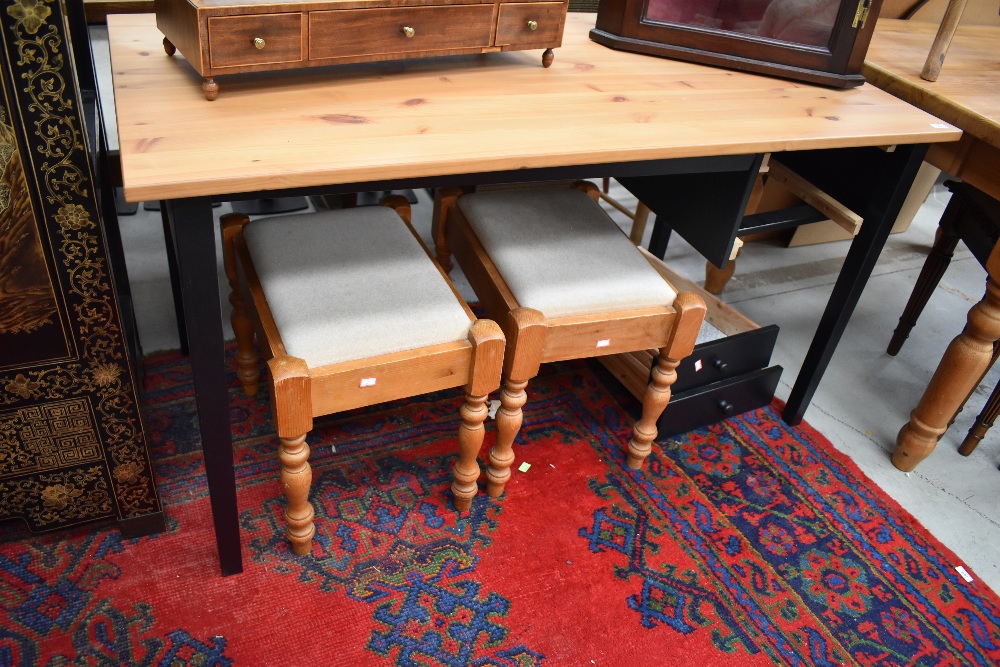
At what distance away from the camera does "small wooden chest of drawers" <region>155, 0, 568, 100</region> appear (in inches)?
48.8

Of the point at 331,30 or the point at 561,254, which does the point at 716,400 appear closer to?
the point at 561,254

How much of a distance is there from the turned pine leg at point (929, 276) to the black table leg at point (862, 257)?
352 mm

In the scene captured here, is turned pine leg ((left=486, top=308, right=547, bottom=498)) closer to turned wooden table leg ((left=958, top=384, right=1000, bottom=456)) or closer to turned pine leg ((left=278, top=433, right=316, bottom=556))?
turned pine leg ((left=278, top=433, right=316, bottom=556))

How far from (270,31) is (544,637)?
46.4 inches

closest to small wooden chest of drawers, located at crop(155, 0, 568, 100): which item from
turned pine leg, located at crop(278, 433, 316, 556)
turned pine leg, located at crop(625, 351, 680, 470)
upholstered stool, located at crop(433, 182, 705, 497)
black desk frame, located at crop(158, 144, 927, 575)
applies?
black desk frame, located at crop(158, 144, 927, 575)

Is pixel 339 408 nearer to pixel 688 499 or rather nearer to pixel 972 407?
pixel 688 499

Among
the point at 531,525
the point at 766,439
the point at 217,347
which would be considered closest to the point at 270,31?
the point at 217,347

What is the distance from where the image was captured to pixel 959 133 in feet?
5.19

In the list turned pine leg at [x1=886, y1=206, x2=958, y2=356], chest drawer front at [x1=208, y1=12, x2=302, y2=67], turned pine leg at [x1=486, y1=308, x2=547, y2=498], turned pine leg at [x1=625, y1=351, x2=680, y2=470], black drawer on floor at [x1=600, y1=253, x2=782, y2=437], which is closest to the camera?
chest drawer front at [x1=208, y1=12, x2=302, y2=67]

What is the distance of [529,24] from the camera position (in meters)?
1.53

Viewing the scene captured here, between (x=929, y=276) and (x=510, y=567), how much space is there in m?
1.52

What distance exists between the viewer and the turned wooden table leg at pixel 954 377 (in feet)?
5.65

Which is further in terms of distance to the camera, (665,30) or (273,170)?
(665,30)

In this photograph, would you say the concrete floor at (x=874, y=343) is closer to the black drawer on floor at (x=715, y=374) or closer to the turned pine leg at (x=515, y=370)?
the black drawer on floor at (x=715, y=374)
